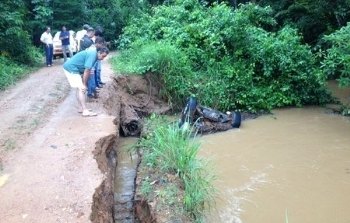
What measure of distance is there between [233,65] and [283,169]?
5822 mm

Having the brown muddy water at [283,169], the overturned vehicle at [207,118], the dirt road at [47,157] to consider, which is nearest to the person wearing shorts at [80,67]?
the dirt road at [47,157]

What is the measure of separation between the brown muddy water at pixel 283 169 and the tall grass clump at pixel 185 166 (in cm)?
48

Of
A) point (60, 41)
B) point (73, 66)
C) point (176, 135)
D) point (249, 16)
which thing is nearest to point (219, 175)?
point (176, 135)

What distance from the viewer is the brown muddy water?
254 inches

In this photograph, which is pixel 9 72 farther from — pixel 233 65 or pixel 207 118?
pixel 233 65

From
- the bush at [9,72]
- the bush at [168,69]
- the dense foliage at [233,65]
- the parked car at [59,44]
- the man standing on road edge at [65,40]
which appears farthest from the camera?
the parked car at [59,44]

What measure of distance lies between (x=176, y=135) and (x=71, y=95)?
486 centimetres

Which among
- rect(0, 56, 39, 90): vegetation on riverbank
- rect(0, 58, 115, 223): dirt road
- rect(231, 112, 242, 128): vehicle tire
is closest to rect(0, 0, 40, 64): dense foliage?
rect(0, 56, 39, 90): vegetation on riverbank

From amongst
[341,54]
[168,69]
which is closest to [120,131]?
[168,69]

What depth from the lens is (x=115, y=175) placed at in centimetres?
738

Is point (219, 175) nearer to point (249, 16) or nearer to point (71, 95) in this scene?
point (71, 95)

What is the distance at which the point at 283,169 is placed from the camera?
8172 mm

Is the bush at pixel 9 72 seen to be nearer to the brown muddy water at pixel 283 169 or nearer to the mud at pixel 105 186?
the mud at pixel 105 186

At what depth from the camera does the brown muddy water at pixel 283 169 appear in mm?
6445
